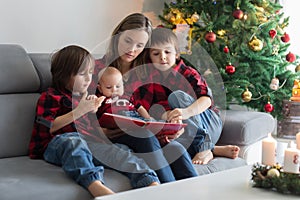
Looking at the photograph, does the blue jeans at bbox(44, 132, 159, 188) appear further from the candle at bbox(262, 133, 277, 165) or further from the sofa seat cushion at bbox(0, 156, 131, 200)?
the candle at bbox(262, 133, 277, 165)

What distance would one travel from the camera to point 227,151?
2496 millimetres

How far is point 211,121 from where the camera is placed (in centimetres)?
255

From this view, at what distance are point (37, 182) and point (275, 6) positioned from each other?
7.34 feet

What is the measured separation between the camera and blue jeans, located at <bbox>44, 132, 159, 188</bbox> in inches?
76.4

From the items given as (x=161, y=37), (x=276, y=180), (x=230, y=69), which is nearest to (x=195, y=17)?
(x=230, y=69)

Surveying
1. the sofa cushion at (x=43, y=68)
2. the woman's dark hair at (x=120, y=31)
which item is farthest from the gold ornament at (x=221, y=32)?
the sofa cushion at (x=43, y=68)

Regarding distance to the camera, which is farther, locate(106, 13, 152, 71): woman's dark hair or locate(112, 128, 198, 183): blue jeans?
locate(106, 13, 152, 71): woman's dark hair

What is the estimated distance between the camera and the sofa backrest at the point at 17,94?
2314 millimetres

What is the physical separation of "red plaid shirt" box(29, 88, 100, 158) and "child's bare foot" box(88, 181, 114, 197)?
1.26 ft

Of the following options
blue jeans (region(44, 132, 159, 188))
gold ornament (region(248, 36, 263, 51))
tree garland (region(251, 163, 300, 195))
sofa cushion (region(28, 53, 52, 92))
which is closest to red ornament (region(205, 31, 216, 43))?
gold ornament (region(248, 36, 263, 51))

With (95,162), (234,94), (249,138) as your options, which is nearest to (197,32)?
(234,94)

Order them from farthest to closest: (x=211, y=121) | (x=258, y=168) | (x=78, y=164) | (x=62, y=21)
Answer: (x=62, y=21) → (x=211, y=121) → (x=78, y=164) → (x=258, y=168)

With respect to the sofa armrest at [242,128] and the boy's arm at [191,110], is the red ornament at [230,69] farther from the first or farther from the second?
the boy's arm at [191,110]

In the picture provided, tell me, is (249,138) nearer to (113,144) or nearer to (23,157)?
(113,144)
